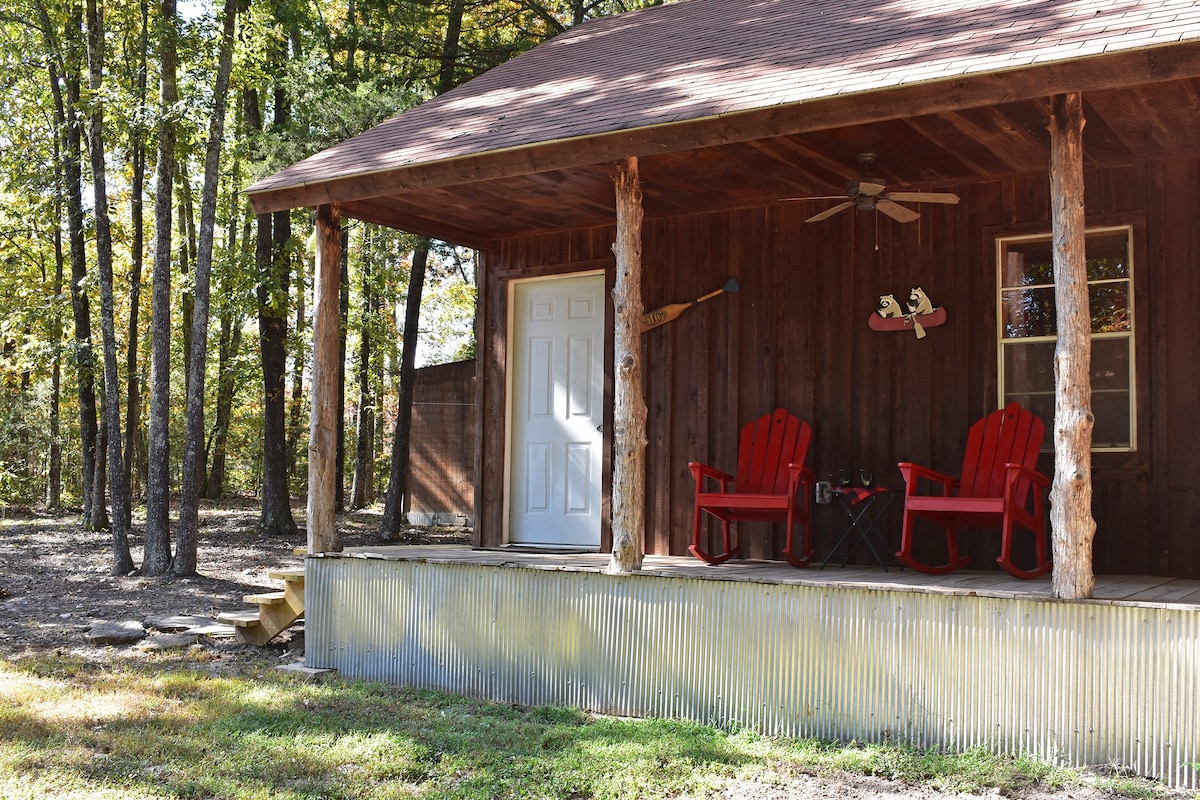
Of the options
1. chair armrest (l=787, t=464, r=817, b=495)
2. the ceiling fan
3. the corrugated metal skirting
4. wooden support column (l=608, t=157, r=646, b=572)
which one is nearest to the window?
the ceiling fan

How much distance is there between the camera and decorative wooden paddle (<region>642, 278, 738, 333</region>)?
22.1 ft

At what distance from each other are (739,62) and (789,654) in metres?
2.88

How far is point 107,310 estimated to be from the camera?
10.3m

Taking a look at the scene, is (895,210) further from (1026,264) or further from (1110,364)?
(1110,364)

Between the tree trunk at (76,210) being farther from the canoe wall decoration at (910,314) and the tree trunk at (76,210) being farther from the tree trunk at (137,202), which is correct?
the canoe wall decoration at (910,314)

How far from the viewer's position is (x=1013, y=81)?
13.4 feet

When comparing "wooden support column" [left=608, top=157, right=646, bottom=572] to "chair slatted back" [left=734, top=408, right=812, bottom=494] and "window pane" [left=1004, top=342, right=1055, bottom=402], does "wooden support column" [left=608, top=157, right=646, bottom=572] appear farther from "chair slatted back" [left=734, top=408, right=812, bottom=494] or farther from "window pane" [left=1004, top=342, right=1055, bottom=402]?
"window pane" [left=1004, top=342, right=1055, bottom=402]

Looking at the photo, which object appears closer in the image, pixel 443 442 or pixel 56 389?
pixel 443 442

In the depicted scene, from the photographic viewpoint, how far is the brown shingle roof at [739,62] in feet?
13.6

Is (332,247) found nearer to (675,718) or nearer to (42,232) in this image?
(675,718)

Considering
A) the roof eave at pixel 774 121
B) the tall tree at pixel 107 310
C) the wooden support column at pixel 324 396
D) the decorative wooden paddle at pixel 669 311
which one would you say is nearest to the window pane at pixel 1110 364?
the roof eave at pixel 774 121

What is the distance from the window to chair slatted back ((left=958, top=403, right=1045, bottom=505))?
30 cm

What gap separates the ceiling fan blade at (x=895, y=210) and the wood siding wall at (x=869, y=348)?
419 mm

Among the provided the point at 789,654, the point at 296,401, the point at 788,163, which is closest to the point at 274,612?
the point at 789,654
